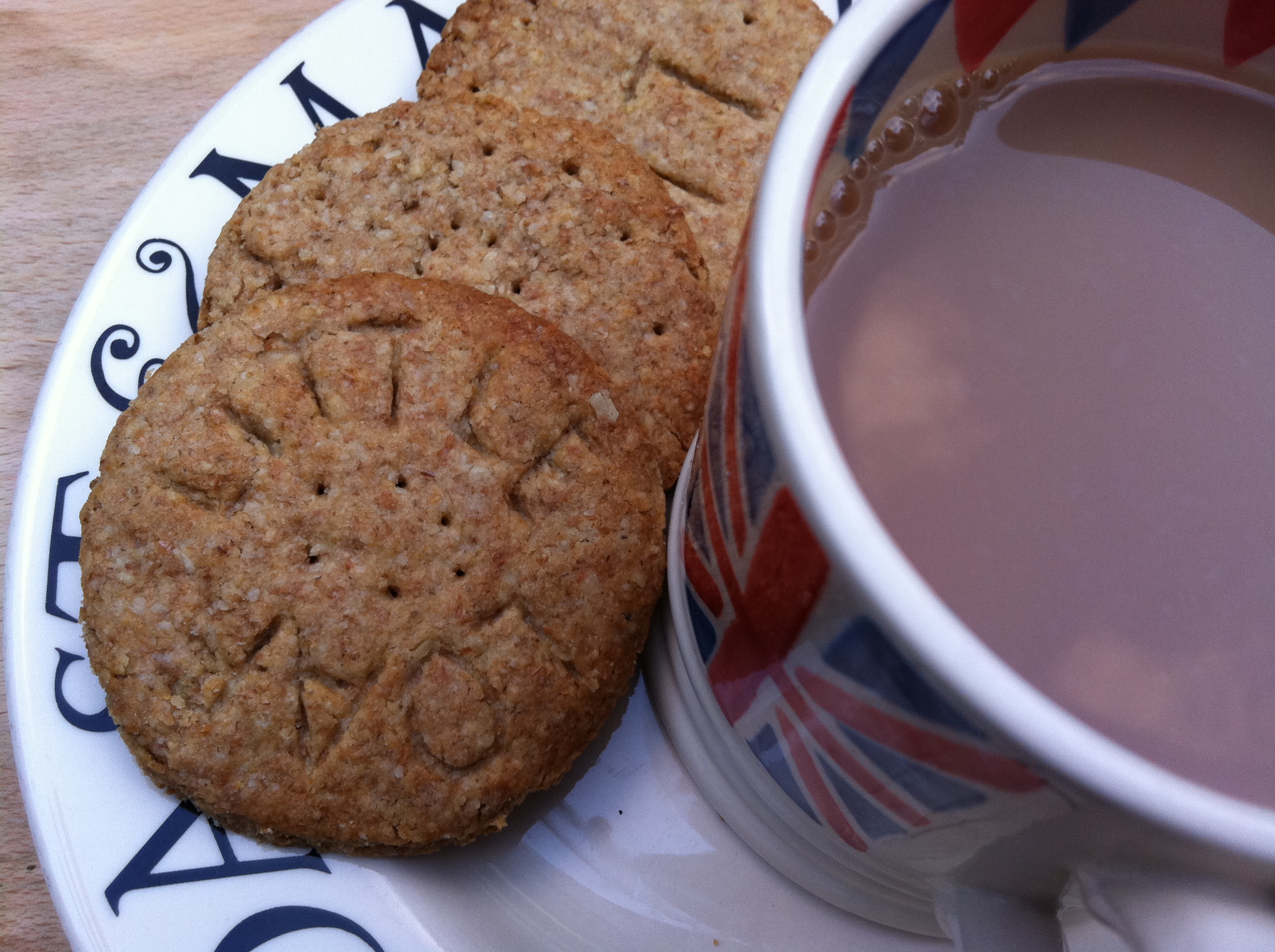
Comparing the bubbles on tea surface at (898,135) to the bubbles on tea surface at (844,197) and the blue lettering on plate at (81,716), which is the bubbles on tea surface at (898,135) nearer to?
the bubbles on tea surface at (844,197)

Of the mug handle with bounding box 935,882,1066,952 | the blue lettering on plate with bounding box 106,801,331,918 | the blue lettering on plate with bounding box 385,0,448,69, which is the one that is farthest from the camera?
the blue lettering on plate with bounding box 385,0,448,69

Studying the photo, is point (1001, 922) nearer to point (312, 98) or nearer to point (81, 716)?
point (81, 716)

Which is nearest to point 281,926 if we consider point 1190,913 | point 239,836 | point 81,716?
point 239,836

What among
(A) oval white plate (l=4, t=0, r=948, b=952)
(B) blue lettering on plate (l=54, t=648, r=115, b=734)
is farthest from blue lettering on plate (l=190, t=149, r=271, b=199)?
→ (B) blue lettering on plate (l=54, t=648, r=115, b=734)

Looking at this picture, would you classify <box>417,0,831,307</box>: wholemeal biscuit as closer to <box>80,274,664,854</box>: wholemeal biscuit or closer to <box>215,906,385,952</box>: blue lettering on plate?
<box>80,274,664,854</box>: wholemeal biscuit

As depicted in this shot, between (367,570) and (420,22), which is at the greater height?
(420,22)

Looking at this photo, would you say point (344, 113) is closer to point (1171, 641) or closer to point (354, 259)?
point (354, 259)

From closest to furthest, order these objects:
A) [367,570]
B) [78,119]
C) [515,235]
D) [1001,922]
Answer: [1001,922] < [367,570] < [515,235] < [78,119]

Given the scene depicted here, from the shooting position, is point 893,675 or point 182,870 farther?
point 182,870
